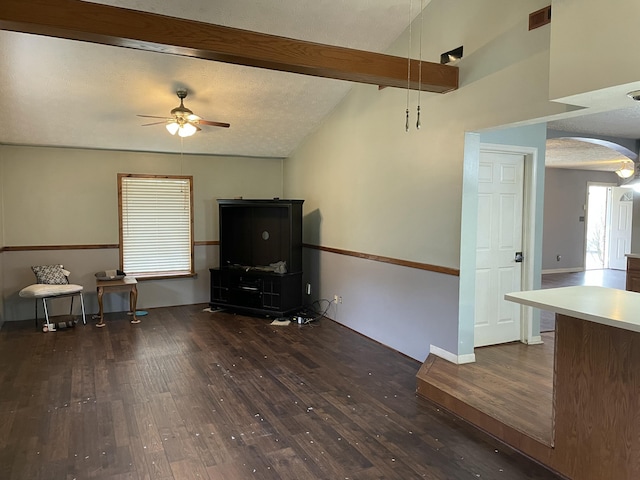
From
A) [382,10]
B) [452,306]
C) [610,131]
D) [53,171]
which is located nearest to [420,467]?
[452,306]

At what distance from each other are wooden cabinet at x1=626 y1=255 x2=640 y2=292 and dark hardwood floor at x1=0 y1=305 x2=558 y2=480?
8.81 ft

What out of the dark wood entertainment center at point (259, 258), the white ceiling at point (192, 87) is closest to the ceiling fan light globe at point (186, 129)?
the white ceiling at point (192, 87)

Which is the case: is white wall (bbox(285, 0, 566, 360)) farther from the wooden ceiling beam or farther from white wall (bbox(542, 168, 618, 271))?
white wall (bbox(542, 168, 618, 271))

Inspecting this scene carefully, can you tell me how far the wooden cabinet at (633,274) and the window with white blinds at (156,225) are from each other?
572 cm

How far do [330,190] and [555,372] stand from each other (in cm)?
385

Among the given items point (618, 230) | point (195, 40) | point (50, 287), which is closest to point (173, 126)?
point (195, 40)

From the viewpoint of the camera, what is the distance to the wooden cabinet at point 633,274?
4.82 metres

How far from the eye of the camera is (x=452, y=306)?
3.87 metres

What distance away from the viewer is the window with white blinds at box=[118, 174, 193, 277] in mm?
6465

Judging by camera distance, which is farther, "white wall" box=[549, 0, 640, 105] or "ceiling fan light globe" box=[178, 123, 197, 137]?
"ceiling fan light globe" box=[178, 123, 197, 137]

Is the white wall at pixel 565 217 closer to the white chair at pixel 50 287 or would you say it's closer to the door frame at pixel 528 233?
the door frame at pixel 528 233

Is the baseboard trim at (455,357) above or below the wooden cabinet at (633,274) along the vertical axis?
below

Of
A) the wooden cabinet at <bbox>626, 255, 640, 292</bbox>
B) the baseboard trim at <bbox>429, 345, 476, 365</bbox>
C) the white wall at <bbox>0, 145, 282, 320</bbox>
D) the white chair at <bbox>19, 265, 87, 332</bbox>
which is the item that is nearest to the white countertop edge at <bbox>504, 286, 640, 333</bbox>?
the baseboard trim at <bbox>429, 345, 476, 365</bbox>

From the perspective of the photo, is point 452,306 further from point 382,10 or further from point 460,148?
point 382,10
